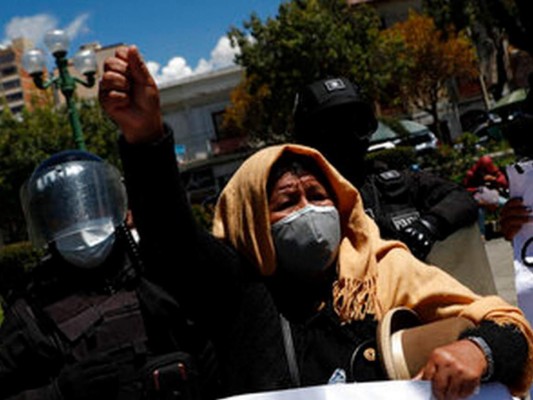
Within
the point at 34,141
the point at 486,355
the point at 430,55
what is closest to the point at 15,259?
the point at 486,355

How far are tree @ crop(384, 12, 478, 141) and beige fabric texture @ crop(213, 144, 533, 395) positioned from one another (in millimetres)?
34449

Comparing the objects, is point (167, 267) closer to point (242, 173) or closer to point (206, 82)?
point (242, 173)

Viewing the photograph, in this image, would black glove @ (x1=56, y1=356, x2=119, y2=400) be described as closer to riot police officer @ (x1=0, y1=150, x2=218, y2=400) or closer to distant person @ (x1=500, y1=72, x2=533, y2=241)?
riot police officer @ (x1=0, y1=150, x2=218, y2=400)

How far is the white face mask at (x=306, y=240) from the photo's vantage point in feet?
5.87

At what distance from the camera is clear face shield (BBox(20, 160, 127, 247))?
2312 mm

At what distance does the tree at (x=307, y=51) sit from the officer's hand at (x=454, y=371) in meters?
28.4

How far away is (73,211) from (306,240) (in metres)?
0.87

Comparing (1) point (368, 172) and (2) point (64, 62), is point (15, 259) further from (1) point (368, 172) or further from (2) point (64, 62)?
(1) point (368, 172)

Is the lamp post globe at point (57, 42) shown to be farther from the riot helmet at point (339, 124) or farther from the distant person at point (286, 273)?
the distant person at point (286, 273)

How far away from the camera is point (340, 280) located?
1805 mm

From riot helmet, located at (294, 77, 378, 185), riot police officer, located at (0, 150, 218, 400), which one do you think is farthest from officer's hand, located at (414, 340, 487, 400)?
riot helmet, located at (294, 77, 378, 185)

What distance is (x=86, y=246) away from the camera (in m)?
2.28

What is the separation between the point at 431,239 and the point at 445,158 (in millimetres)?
15295

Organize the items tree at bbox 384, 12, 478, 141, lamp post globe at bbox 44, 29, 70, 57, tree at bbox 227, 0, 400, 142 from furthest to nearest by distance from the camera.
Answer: tree at bbox 384, 12, 478, 141
tree at bbox 227, 0, 400, 142
lamp post globe at bbox 44, 29, 70, 57
